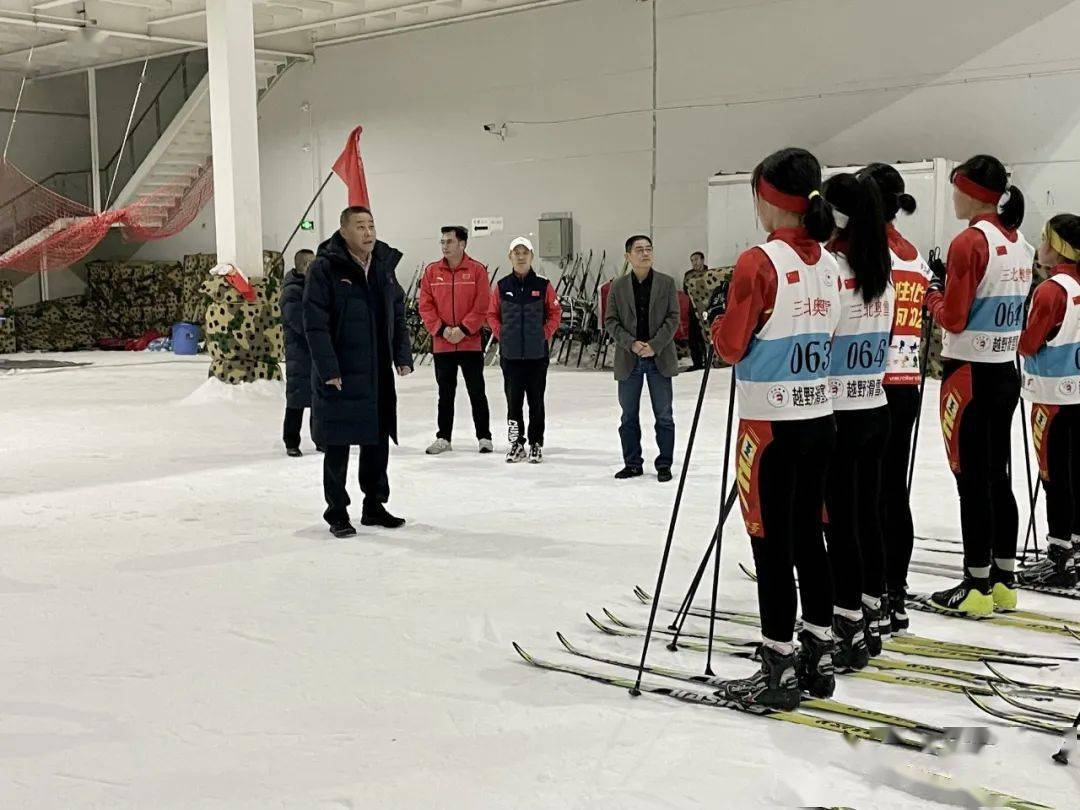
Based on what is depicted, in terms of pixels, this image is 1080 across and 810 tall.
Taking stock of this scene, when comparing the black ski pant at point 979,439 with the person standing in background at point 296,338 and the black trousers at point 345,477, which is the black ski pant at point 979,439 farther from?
the person standing in background at point 296,338

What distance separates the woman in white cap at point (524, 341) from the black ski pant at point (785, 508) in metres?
4.10

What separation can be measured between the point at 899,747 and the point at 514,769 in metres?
0.88

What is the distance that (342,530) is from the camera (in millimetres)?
5055

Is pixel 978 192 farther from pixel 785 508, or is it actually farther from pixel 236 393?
pixel 236 393

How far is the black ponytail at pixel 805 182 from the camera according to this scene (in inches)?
109

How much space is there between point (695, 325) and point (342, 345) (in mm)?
8643

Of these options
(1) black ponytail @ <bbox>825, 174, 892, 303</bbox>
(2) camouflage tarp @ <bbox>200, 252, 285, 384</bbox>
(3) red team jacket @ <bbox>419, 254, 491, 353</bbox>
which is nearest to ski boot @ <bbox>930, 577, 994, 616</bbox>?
(1) black ponytail @ <bbox>825, 174, 892, 303</bbox>

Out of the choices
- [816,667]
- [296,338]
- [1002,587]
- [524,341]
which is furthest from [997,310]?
[296,338]

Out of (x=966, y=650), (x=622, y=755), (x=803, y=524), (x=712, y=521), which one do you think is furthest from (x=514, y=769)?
(x=712, y=521)

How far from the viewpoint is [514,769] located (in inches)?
103

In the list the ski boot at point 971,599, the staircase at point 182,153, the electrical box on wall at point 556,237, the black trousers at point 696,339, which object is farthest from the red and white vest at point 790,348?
the staircase at point 182,153

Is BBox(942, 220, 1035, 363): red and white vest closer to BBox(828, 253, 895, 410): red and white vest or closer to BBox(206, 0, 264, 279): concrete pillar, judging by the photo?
BBox(828, 253, 895, 410): red and white vest

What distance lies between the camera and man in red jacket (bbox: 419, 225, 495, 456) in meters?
7.22

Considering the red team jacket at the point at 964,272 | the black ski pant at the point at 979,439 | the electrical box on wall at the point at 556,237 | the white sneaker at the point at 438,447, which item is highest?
the electrical box on wall at the point at 556,237
